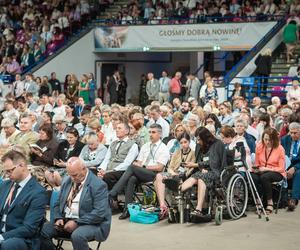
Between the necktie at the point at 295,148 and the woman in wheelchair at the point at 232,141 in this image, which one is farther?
the necktie at the point at 295,148

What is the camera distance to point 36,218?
6.21 m

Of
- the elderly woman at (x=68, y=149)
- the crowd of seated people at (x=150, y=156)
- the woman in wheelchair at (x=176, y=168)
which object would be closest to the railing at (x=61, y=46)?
the crowd of seated people at (x=150, y=156)

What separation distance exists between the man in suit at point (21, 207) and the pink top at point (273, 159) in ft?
13.6

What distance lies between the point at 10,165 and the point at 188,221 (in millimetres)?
3445

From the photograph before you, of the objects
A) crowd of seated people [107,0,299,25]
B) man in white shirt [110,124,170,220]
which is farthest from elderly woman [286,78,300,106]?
man in white shirt [110,124,170,220]

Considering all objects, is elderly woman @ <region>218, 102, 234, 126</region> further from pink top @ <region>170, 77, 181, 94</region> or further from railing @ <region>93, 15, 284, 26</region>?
railing @ <region>93, 15, 284, 26</region>

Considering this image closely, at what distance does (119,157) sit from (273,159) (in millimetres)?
2151

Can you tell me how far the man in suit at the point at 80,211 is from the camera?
260 inches

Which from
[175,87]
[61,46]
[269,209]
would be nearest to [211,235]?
[269,209]

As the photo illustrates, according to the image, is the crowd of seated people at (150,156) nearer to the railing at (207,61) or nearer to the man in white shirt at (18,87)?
the man in white shirt at (18,87)

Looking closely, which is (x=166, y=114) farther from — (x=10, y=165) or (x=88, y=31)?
(x=88, y=31)

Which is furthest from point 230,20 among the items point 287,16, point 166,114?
point 166,114

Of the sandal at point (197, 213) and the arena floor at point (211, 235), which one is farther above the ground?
the sandal at point (197, 213)

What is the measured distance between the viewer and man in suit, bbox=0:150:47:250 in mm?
6164
